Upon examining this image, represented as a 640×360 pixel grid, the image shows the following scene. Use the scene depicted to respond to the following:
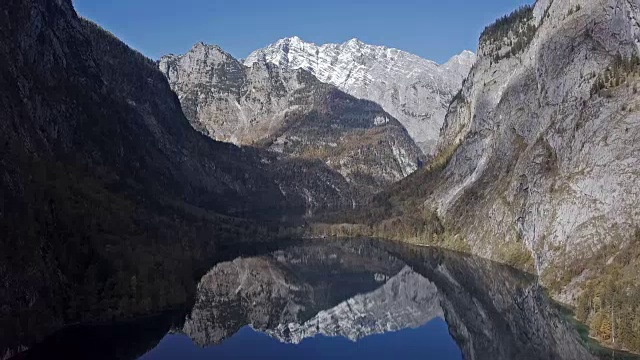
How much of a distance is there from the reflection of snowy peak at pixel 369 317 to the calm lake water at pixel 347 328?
28 cm

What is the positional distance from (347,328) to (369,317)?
44.0ft

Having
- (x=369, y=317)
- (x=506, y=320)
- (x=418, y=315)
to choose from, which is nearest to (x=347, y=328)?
(x=369, y=317)

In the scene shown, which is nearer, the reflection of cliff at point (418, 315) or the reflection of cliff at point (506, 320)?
the reflection of cliff at point (506, 320)

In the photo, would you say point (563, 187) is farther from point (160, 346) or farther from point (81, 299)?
point (81, 299)

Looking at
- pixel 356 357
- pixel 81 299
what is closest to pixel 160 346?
pixel 81 299

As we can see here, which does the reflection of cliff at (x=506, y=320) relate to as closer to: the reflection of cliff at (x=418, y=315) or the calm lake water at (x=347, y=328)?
the reflection of cliff at (x=418, y=315)

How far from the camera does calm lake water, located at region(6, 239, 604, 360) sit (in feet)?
412

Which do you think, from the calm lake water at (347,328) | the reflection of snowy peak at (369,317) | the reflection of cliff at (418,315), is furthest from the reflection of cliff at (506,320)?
the reflection of snowy peak at (369,317)

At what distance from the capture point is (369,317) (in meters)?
171

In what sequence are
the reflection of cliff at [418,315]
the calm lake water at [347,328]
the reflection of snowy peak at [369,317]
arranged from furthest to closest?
the reflection of snowy peak at [369,317] < the reflection of cliff at [418,315] < the calm lake water at [347,328]

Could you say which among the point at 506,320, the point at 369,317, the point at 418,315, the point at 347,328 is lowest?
the point at 506,320

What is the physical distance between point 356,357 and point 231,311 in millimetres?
49296

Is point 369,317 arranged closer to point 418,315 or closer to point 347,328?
point 418,315

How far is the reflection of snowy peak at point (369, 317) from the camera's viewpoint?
500 ft
